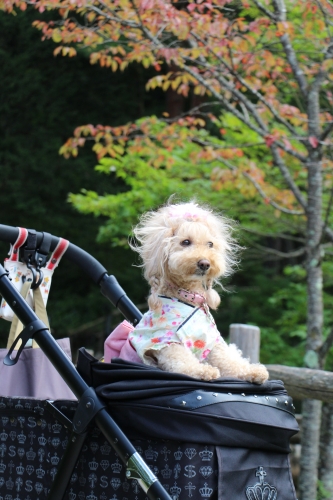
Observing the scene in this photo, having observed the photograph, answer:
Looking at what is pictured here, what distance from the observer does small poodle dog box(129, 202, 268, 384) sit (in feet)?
7.24

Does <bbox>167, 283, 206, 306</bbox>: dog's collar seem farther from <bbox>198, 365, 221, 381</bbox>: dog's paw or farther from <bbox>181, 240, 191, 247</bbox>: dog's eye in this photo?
<bbox>198, 365, 221, 381</bbox>: dog's paw

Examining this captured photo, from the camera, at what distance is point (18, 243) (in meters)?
2.57

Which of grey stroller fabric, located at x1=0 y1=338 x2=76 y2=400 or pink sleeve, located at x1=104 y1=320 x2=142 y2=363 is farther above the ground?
pink sleeve, located at x1=104 y1=320 x2=142 y2=363

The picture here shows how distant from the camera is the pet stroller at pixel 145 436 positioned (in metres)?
1.90

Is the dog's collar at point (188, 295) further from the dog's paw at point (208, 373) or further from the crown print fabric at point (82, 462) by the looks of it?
the crown print fabric at point (82, 462)

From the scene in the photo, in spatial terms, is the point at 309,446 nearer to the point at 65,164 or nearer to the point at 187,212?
the point at 187,212

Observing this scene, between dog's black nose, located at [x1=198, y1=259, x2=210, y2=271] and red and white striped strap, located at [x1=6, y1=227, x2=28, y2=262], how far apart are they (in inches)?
30.2

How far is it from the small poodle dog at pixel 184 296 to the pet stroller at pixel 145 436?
18cm

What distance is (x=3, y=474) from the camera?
2336 millimetres

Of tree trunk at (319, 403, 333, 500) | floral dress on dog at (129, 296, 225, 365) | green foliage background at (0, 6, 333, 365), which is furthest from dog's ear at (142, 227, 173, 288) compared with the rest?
green foliage background at (0, 6, 333, 365)

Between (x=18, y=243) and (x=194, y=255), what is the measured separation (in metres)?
0.78

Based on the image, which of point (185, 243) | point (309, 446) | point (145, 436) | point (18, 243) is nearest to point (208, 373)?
point (145, 436)

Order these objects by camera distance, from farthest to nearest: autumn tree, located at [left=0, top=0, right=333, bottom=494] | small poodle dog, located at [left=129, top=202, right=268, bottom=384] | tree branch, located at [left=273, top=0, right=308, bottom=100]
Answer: tree branch, located at [left=273, top=0, right=308, bottom=100] → autumn tree, located at [left=0, top=0, right=333, bottom=494] → small poodle dog, located at [left=129, top=202, right=268, bottom=384]

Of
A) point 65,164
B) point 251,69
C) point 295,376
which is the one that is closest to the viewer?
point 295,376
